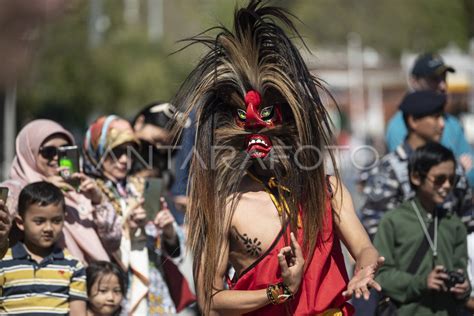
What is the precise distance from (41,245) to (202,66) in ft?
4.70

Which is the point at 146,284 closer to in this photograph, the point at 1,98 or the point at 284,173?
the point at 284,173

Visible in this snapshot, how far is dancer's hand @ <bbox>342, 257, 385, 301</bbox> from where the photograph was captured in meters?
3.57

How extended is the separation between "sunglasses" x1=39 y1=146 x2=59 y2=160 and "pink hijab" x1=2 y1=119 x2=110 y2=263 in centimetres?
4

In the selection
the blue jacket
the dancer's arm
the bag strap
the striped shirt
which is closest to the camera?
the dancer's arm

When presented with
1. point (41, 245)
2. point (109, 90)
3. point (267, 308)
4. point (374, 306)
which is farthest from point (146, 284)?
point (109, 90)

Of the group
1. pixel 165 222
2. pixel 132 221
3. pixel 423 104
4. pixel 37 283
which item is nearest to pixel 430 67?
pixel 423 104

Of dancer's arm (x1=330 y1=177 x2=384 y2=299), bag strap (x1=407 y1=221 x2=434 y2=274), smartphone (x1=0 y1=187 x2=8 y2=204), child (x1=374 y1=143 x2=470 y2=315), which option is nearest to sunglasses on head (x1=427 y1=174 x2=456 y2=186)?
child (x1=374 y1=143 x2=470 y2=315)

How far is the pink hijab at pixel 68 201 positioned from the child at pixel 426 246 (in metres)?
1.70

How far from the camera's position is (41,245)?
4.89 meters

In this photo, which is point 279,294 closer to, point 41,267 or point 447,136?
point 41,267

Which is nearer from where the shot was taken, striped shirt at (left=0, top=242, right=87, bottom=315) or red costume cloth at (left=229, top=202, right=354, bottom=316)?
red costume cloth at (left=229, top=202, right=354, bottom=316)

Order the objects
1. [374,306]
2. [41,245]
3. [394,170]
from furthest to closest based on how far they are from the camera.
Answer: [394,170] → [374,306] → [41,245]

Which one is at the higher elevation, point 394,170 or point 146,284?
Answer: point 394,170

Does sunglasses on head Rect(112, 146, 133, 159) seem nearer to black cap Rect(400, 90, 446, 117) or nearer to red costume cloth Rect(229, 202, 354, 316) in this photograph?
red costume cloth Rect(229, 202, 354, 316)
